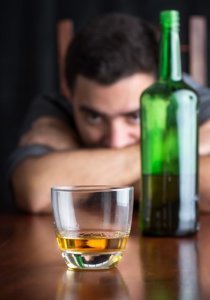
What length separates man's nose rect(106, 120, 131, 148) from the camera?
1.92 m

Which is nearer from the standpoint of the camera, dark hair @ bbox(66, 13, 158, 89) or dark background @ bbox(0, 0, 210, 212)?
dark hair @ bbox(66, 13, 158, 89)

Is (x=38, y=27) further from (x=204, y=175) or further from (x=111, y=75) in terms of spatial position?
(x=204, y=175)

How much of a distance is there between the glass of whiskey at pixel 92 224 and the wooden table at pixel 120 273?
15 millimetres

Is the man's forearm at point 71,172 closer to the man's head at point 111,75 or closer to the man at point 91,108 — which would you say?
the man at point 91,108

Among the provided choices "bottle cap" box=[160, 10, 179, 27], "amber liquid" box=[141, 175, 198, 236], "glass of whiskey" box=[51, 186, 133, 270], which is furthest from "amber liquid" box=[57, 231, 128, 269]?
"bottle cap" box=[160, 10, 179, 27]

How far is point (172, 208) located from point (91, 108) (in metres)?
0.98

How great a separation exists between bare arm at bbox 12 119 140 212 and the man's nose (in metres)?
0.30

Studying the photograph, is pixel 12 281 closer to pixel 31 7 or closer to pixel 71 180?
pixel 71 180

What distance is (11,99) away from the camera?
296cm

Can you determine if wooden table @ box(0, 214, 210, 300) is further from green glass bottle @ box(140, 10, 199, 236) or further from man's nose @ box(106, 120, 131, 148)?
man's nose @ box(106, 120, 131, 148)

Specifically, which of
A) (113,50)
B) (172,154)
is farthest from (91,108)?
(172,154)

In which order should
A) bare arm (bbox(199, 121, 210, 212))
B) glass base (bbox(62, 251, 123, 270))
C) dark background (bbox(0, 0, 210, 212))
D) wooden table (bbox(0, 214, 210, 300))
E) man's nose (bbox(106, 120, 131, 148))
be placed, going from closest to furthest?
wooden table (bbox(0, 214, 210, 300)) → glass base (bbox(62, 251, 123, 270)) → bare arm (bbox(199, 121, 210, 212)) → man's nose (bbox(106, 120, 131, 148)) → dark background (bbox(0, 0, 210, 212))

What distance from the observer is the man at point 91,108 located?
5.34ft

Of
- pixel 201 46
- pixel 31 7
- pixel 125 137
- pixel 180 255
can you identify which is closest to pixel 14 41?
pixel 31 7
